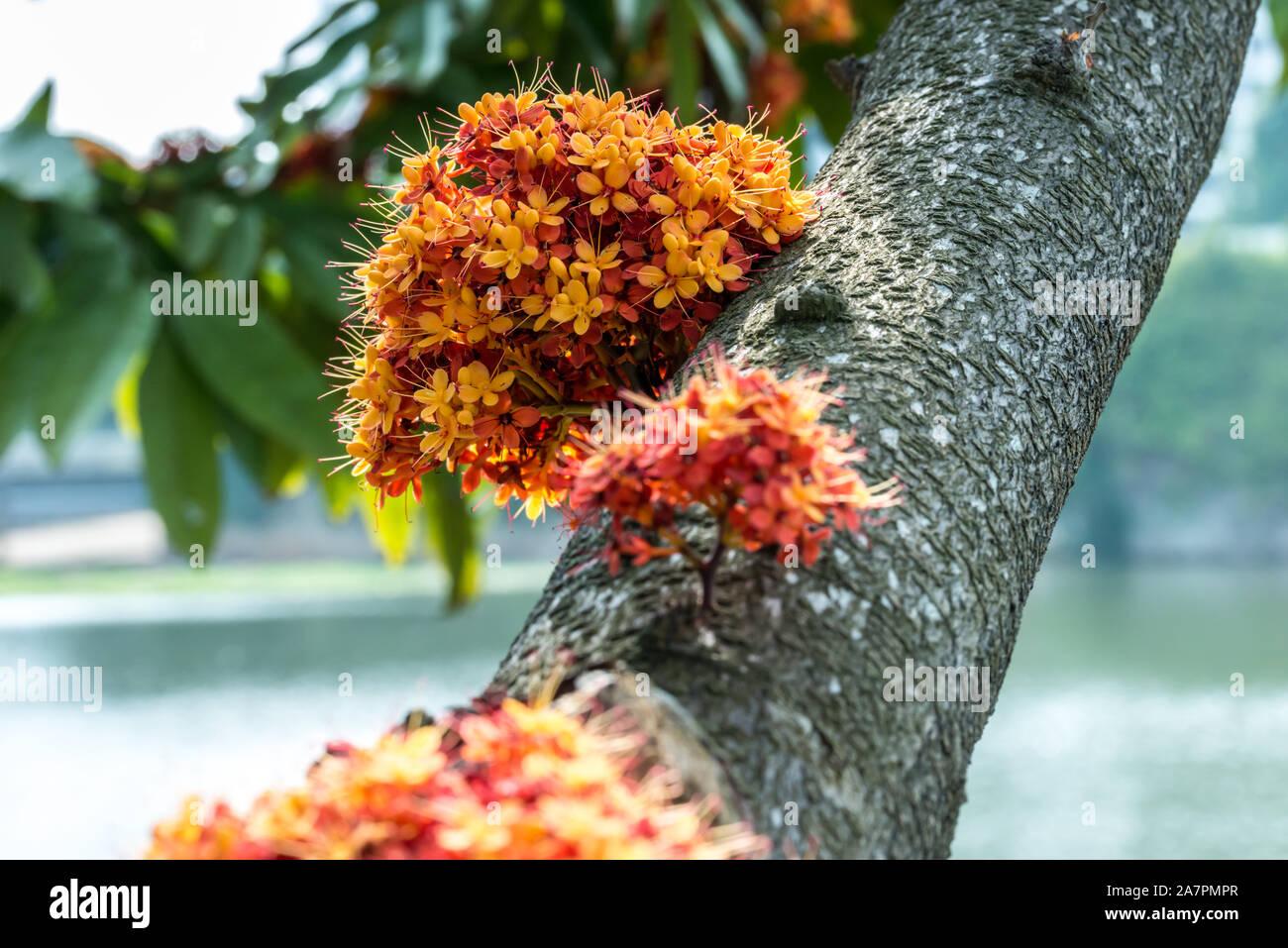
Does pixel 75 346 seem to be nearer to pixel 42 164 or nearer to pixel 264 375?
pixel 264 375

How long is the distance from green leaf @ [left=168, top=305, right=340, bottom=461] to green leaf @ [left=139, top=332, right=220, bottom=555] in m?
0.13

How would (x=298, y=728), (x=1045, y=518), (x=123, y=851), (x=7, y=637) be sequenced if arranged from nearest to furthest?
(x=123, y=851) → (x=1045, y=518) → (x=298, y=728) → (x=7, y=637)

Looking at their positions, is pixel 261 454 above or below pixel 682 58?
below

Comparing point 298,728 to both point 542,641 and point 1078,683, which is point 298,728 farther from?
point 542,641

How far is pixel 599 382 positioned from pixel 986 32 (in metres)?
0.65

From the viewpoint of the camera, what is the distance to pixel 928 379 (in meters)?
1.03

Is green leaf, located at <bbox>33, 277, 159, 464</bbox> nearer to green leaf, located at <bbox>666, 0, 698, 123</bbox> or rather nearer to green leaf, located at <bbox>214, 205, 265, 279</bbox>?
green leaf, located at <bbox>214, 205, 265, 279</bbox>

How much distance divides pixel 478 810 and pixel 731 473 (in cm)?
29

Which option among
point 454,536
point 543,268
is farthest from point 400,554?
point 543,268

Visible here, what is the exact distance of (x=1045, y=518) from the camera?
1.09 metres

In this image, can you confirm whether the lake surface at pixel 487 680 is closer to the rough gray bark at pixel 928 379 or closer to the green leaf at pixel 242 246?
the rough gray bark at pixel 928 379

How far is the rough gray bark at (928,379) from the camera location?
0.84 meters

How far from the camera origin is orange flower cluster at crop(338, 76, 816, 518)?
1.10 m
